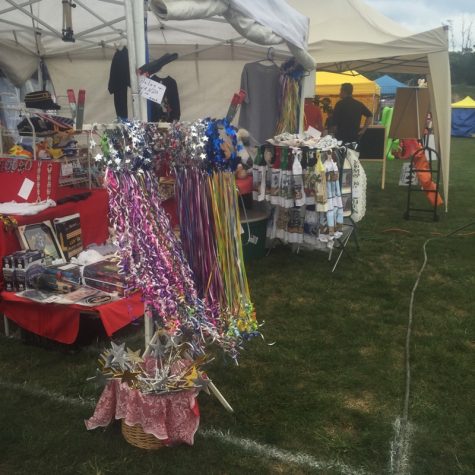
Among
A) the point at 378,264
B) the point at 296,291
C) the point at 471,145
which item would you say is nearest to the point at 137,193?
the point at 296,291

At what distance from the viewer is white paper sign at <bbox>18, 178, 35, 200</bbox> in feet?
12.2

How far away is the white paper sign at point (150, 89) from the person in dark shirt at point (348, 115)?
260 inches

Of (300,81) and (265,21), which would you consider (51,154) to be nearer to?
(265,21)

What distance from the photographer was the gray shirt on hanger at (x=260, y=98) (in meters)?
5.68

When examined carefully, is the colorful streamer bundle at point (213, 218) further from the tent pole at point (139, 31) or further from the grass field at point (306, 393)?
the grass field at point (306, 393)

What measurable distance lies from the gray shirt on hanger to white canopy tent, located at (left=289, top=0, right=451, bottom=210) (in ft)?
4.95

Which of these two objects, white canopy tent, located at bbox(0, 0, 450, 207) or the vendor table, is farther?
white canopy tent, located at bbox(0, 0, 450, 207)

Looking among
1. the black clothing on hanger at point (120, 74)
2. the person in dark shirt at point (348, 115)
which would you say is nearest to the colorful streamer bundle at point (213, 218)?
the black clothing on hanger at point (120, 74)

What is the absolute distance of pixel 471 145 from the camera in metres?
17.8

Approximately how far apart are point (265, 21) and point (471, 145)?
16484mm

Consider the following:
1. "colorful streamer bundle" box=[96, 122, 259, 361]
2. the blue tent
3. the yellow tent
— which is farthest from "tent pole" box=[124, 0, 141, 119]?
the blue tent

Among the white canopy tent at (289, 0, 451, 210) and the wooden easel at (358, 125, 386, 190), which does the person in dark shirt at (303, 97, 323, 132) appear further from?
the wooden easel at (358, 125, 386, 190)

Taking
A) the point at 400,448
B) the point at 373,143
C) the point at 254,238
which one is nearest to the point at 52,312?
the point at 400,448

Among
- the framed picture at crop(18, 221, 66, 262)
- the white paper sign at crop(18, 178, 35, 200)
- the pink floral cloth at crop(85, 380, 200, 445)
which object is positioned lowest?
the pink floral cloth at crop(85, 380, 200, 445)
